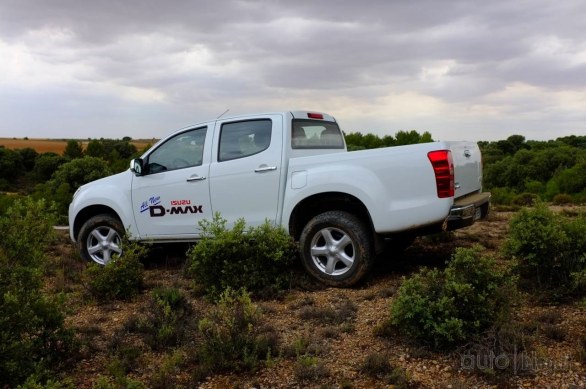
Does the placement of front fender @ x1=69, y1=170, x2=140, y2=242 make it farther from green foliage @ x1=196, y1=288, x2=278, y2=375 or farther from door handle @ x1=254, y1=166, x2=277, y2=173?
green foliage @ x1=196, y1=288, x2=278, y2=375

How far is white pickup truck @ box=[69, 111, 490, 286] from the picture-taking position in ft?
17.5

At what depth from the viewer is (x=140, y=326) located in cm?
466

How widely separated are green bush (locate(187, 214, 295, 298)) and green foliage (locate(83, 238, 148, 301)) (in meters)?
0.75

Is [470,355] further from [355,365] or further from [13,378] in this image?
[13,378]

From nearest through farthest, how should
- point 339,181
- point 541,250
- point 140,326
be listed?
point 140,326 → point 541,250 → point 339,181

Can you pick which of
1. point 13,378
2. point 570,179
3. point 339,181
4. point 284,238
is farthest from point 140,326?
point 570,179

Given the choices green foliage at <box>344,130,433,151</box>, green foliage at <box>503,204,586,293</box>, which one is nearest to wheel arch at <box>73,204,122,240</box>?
green foliage at <box>503,204,586,293</box>

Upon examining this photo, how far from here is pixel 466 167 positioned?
5.73 m

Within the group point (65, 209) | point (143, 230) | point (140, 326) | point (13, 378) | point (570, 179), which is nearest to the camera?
point (13, 378)

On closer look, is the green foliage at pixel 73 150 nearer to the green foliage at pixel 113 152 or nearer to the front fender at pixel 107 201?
the green foliage at pixel 113 152

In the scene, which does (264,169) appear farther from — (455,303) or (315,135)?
(455,303)

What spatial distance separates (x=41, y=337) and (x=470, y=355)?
3.17m

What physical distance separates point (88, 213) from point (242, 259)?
9.76 ft

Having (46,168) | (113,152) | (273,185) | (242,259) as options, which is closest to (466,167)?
(273,185)
